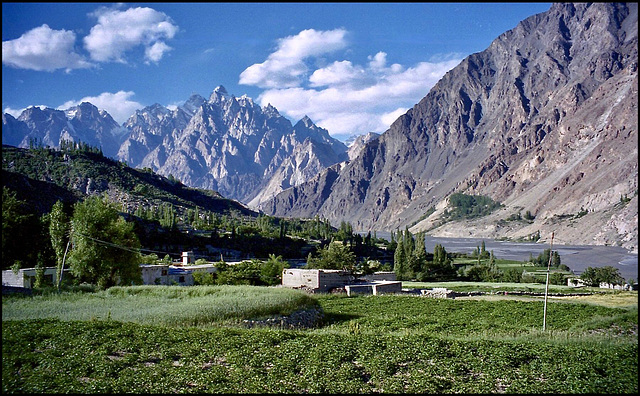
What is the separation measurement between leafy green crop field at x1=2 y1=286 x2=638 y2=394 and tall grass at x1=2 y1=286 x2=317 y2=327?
570 millimetres

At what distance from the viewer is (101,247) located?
31797 mm

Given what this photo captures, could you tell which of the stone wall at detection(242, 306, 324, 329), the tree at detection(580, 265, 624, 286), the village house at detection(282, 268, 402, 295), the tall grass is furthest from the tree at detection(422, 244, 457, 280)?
the stone wall at detection(242, 306, 324, 329)

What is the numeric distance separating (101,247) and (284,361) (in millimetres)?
23874

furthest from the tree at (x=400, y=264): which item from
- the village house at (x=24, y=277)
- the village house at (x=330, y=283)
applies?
the village house at (x=24, y=277)

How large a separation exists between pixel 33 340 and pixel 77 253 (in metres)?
18.8

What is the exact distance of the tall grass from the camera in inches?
718

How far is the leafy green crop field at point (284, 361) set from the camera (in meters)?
11.0

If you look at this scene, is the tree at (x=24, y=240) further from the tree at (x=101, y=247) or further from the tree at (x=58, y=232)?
the tree at (x=101, y=247)

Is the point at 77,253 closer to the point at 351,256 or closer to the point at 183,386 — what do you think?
the point at 183,386

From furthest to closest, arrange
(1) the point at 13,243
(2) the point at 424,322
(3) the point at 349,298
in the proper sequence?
1. (1) the point at 13,243
2. (3) the point at 349,298
3. (2) the point at 424,322

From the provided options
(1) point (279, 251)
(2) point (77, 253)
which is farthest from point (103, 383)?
(1) point (279, 251)

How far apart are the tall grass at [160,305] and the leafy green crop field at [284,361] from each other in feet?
1.87

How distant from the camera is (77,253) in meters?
30.6

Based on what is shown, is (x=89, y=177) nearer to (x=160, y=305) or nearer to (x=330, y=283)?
(x=330, y=283)
